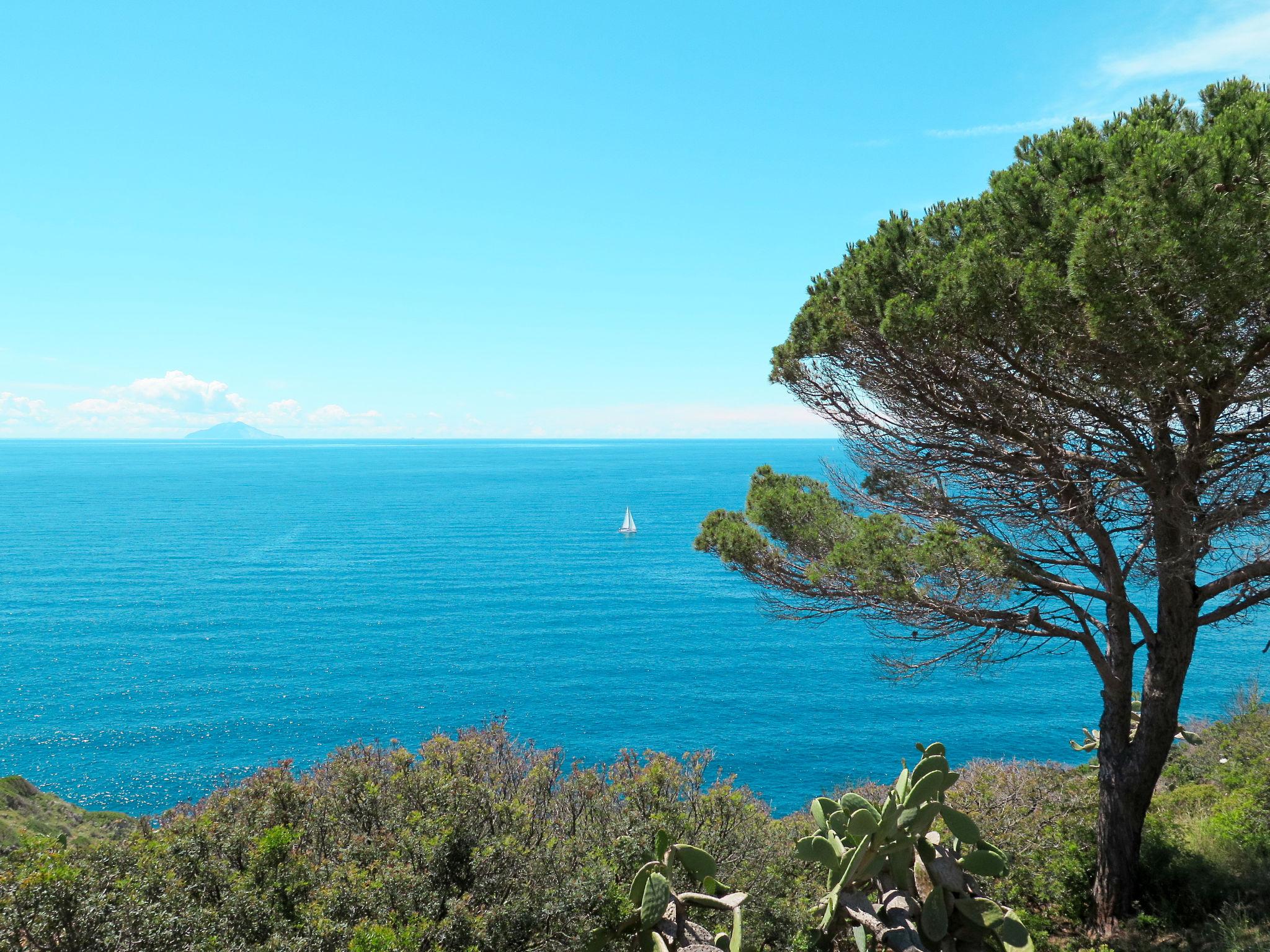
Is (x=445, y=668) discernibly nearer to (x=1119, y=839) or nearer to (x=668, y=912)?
(x=1119, y=839)

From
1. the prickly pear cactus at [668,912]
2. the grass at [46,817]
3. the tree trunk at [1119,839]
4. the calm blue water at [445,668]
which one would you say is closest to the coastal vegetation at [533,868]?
the prickly pear cactus at [668,912]

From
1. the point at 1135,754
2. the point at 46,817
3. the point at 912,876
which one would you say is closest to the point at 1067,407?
the point at 1135,754

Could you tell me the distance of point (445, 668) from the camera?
4359 centimetres

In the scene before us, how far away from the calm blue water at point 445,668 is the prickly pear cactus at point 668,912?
10.0 metres

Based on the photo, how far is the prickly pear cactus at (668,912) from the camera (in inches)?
235

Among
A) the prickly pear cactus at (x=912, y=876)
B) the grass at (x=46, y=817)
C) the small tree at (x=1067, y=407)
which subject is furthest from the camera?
the grass at (x=46, y=817)

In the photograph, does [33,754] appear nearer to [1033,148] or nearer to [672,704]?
[672,704]

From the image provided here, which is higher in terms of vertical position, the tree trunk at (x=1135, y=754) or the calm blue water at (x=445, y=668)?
the tree trunk at (x=1135, y=754)

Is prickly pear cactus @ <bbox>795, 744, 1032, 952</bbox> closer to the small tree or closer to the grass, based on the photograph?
the small tree

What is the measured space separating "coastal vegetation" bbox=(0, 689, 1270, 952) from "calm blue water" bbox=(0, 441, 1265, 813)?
8.38m

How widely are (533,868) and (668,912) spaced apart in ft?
4.13

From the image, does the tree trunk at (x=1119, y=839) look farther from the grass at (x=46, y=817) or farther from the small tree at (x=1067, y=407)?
the grass at (x=46, y=817)

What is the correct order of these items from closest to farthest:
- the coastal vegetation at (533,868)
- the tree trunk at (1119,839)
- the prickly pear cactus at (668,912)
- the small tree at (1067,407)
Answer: the coastal vegetation at (533,868)
the small tree at (1067,407)
the prickly pear cactus at (668,912)
the tree trunk at (1119,839)

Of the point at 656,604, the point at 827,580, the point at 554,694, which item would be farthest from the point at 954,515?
the point at 656,604
